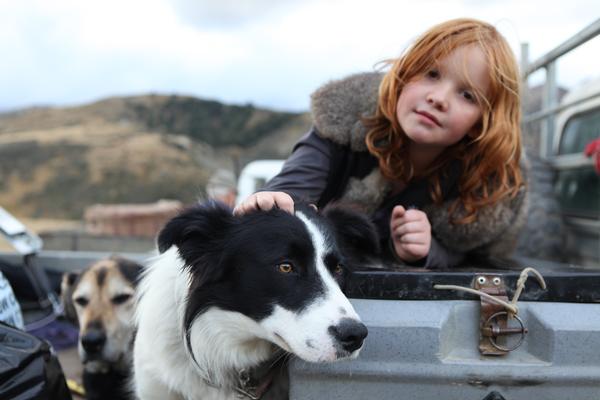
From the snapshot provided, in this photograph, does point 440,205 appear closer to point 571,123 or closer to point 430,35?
point 430,35

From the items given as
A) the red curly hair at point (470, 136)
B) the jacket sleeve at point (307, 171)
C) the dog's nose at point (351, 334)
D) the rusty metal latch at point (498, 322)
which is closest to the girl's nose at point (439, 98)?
the red curly hair at point (470, 136)

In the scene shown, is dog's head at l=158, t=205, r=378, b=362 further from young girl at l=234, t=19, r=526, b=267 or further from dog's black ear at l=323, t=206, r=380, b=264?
young girl at l=234, t=19, r=526, b=267

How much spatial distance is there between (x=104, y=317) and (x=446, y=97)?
2114 millimetres

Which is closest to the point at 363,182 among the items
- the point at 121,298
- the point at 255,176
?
the point at 121,298

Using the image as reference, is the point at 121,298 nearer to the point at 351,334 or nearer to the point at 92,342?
the point at 92,342

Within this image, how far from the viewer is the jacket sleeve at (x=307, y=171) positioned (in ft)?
7.88

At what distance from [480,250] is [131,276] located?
1934 millimetres

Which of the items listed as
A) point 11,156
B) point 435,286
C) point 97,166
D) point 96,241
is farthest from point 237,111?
point 435,286

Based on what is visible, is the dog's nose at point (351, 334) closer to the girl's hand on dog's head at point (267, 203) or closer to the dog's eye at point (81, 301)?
the girl's hand on dog's head at point (267, 203)

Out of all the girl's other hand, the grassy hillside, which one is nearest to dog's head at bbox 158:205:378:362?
the girl's other hand

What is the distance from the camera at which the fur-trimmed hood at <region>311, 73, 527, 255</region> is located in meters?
2.49

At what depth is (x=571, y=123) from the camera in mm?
4035

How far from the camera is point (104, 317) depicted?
10.2 ft

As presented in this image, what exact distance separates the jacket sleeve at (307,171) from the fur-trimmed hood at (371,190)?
63 mm
